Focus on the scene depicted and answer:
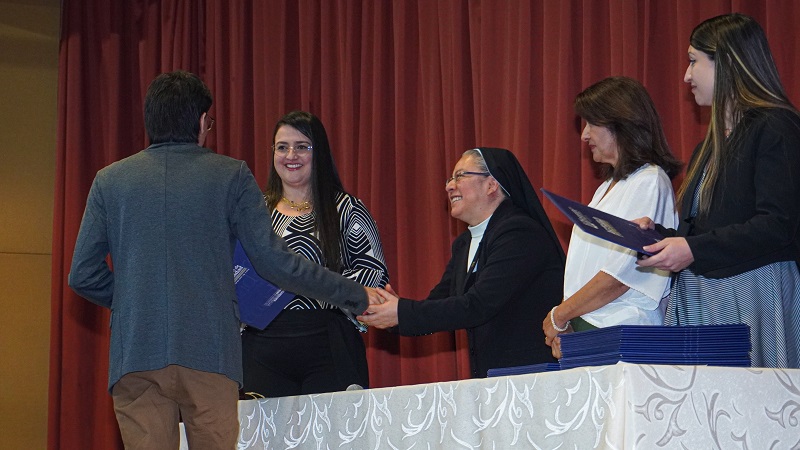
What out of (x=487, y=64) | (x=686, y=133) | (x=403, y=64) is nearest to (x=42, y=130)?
(x=403, y=64)

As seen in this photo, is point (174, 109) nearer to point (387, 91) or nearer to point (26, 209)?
point (387, 91)

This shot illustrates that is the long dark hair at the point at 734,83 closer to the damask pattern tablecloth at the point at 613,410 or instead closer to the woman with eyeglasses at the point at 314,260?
the damask pattern tablecloth at the point at 613,410

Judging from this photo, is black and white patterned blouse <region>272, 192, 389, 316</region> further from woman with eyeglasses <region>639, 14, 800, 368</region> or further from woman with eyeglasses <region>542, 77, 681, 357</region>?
woman with eyeglasses <region>639, 14, 800, 368</region>

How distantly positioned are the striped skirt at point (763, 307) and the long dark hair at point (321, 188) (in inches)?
58.6

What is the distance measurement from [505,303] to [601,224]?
1.01 m

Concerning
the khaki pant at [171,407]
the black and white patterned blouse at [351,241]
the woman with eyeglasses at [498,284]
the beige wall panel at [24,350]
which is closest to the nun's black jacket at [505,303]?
the woman with eyeglasses at [498,284]

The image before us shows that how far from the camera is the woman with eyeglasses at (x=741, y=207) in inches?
93.2

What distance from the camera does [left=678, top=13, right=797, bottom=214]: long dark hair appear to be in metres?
2.57

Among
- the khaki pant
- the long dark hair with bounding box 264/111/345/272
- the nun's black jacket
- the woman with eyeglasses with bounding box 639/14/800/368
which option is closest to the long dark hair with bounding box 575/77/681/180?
the woman with eyeglasses with bounding box 639/14/800/368

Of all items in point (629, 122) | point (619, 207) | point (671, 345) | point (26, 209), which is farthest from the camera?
point (26, 209)

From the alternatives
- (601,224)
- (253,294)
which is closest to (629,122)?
(601,224)

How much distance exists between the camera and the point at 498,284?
3117 millimetres

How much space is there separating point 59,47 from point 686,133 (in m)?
4.20

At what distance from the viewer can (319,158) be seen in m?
3.89
